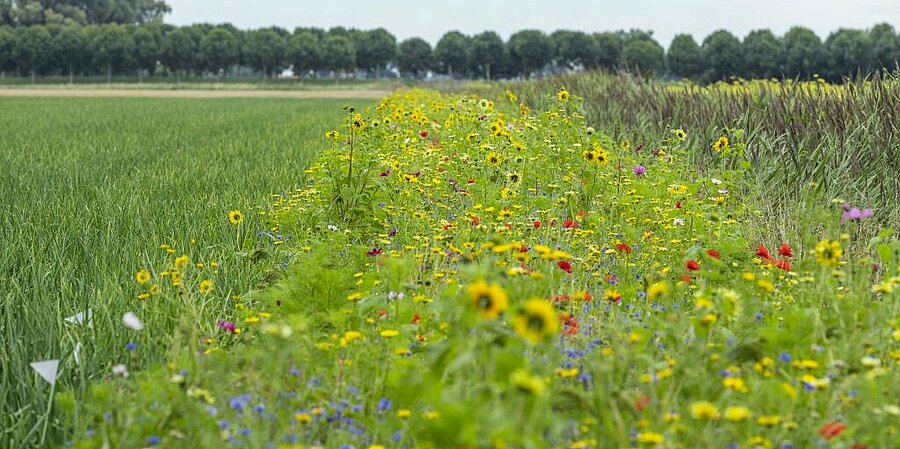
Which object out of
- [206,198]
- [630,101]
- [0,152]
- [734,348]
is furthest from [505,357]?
[0,152]

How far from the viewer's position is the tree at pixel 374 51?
113750mm

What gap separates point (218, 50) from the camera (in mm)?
98062

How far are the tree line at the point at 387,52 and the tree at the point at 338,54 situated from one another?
0.13 m

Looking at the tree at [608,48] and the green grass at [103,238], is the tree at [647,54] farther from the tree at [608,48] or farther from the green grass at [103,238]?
the green grass at [103,238]

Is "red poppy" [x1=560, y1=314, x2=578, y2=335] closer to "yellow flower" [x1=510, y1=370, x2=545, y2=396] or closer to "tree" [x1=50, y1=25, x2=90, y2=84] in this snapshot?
"yellow flower" [x1=510, y1=370, x2=545, y2=396]

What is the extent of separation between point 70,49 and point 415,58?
47.3 m

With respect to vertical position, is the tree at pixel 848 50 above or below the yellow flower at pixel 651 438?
above

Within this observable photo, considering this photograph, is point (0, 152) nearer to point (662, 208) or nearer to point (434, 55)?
point (662, 208)

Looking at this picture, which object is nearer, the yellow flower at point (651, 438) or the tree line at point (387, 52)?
the yellow flower at point (651, 438)

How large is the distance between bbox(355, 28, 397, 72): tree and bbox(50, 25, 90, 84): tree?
35.2m

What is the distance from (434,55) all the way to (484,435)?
118471 mm

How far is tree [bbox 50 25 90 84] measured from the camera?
3600 inches

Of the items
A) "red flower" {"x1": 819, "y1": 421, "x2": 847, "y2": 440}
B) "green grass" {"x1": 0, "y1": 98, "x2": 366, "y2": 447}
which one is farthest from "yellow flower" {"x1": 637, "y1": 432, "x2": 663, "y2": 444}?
"green grass" {"x1": 0, "y1": 98, "x2": 366, "y2": 447}

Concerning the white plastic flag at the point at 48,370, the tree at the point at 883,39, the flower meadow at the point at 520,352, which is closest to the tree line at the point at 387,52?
the tree at the point at 883,39
